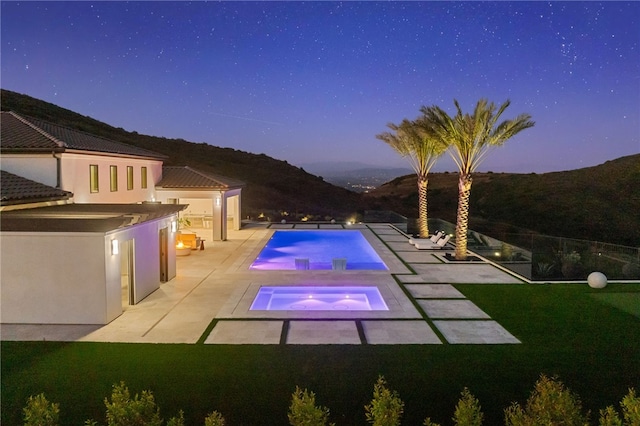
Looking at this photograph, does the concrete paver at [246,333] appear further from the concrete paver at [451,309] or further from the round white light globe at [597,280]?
the round white light globe at [597,280]

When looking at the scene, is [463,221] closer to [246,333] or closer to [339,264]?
[339,264]

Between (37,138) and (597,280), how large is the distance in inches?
730

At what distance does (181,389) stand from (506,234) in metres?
14.4

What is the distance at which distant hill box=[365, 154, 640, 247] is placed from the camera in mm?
40750

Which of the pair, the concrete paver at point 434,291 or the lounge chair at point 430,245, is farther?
the lounge chair at point 430,245

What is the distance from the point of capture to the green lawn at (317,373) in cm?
686

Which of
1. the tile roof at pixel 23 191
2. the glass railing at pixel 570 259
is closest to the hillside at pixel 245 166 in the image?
the glass railing at pixel 570 259

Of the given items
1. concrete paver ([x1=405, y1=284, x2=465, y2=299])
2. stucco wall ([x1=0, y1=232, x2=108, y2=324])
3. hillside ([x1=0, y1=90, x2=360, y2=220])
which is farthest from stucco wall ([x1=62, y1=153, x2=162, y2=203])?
hillside ([x1=0, y1=90, x2=360, y2=220])

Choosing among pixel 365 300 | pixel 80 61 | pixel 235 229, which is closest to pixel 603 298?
pixel 365 300

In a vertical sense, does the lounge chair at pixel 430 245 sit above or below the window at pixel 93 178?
below

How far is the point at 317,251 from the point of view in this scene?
22.1 m

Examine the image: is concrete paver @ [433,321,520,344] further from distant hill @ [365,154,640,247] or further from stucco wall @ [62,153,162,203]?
distant hill @ [365,154,640,247]

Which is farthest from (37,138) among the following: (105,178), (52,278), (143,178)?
(52,278)

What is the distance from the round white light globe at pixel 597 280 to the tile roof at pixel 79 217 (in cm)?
1309
